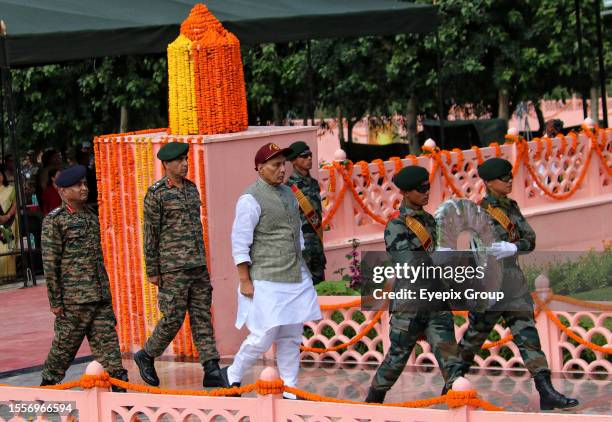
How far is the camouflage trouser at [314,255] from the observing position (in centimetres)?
1283

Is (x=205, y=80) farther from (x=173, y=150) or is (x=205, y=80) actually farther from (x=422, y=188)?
(x=422, y=188)

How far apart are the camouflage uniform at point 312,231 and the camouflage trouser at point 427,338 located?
3542 mm

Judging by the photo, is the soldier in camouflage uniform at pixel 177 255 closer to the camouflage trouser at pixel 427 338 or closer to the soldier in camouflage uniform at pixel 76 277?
the soldier in camouflage uniform at pixel 76 277

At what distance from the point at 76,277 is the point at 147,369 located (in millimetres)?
1240

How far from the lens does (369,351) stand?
37.4 feet

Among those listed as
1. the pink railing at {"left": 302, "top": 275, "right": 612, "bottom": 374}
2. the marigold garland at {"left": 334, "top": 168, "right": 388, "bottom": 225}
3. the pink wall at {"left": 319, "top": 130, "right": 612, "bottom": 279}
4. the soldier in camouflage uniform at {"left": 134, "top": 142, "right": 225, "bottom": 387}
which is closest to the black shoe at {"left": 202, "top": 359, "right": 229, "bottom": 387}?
the soldier in camouflage uniform at {"left": 134, "top": 142, "right": 225, "bottom": 387}

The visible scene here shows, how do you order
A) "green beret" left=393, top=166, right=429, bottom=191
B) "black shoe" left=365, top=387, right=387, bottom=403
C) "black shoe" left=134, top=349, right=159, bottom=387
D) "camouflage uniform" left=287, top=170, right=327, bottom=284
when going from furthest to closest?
1. "camouflage uniform" left=287, top=170, right=327, bottom=284
2. "black shoe" left=134, top=349, right=159, bottom=387
3. "black shoe" left=365, top=387, right=387, bottom=403
4. "green beret" left=393, top=166, right=429, bottom=191

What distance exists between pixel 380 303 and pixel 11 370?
3321mm

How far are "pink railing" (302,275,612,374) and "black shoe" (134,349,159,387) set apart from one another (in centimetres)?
142

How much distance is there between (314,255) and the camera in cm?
1289

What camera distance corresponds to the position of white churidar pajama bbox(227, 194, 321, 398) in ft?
32.0

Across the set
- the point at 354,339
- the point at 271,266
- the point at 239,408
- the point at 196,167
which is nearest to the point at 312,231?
the point at 196,167

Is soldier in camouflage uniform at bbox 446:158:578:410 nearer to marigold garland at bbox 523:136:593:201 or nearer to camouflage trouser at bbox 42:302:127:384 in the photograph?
camouflage trouser at bbox 42:302:127:384

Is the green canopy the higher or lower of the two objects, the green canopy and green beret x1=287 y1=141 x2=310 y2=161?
the higher
